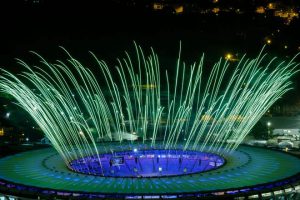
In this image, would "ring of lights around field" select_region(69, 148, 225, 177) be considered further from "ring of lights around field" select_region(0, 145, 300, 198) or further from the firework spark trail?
"ring of lights around field" select_region(0, 145, 300, 198)

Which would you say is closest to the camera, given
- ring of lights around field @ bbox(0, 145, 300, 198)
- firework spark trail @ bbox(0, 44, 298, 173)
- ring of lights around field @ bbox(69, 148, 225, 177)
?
ring of lights around field @ bbox(0, 145, 300, 198)

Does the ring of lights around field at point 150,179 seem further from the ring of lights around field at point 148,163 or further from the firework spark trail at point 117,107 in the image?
the firework spark trail at point 117,107

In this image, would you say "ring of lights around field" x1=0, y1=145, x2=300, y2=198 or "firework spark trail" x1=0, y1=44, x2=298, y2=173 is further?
"firework spark trail" x1=0, y1=44, x2=298, y2=173

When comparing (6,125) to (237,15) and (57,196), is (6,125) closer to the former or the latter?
(57,196)

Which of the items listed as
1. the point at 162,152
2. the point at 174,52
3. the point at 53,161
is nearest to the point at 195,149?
the point at 162,152

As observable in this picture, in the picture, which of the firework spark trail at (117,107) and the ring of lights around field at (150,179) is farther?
the firework spark trail at (117,107)

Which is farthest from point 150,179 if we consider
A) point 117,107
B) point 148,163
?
point 117,107

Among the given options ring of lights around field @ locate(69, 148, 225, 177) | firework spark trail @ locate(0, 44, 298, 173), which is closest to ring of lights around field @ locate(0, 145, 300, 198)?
ring of lights around field @ locate(69, 148, 225, 177)

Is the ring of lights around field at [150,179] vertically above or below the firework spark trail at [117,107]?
below

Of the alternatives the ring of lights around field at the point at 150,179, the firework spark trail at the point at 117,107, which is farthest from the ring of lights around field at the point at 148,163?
the ring of lights around field at the point at 150,179

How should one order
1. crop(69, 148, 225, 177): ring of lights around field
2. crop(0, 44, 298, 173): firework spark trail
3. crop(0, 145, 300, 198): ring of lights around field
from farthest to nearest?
crop(0, 44, 298, 173): firework spark trail < crop(69, 148, 225, 177): ring of lights around field < crop(0, 145, 300, 198): ring of lights around field
